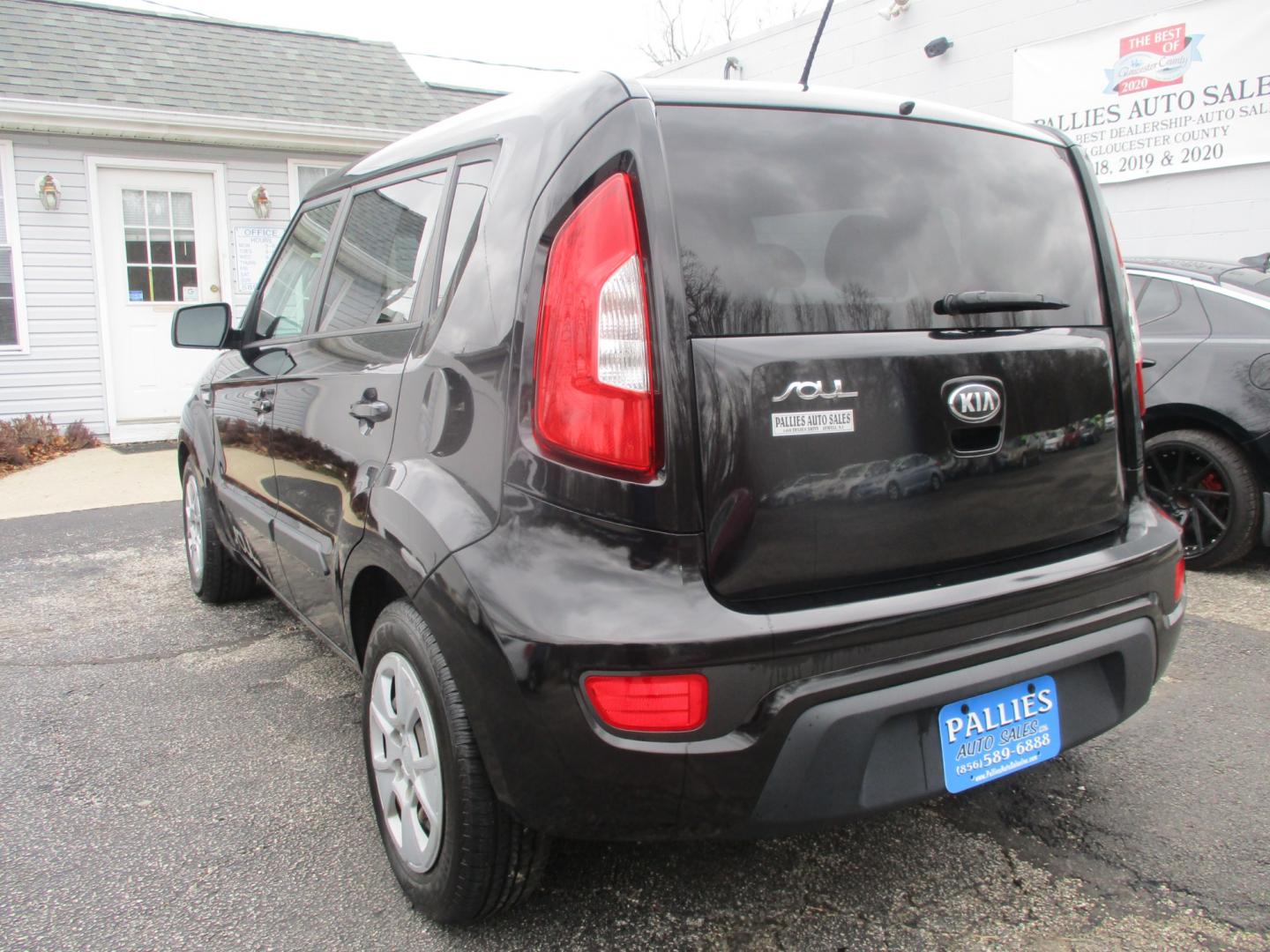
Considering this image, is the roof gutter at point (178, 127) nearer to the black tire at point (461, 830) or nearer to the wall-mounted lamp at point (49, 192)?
the wall-mounted lamp at point (49, 192)

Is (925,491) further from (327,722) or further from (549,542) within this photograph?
(327,722)

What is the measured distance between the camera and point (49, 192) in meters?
8.91

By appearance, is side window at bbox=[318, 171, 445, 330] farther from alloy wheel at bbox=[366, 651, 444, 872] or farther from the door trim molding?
the door trim molding

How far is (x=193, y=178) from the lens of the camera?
9648mm

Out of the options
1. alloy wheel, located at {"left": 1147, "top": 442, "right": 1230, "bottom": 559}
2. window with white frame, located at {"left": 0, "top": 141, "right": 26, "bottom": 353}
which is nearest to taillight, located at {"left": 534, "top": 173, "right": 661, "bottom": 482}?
alloy wheel, located at {"left": 1147, "top": 442, "right": 1230, "bottom": 559}

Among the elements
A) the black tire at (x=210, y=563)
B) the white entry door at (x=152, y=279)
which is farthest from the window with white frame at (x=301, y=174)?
the black tire at (x=210, y=563)

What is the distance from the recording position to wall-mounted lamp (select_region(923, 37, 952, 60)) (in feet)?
28.4

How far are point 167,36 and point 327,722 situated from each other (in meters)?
10.2

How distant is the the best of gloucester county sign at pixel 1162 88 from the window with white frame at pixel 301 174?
6.99 metres

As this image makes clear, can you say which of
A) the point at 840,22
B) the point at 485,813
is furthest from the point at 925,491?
the point at 840,22

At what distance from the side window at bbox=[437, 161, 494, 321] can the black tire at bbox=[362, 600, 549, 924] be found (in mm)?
677

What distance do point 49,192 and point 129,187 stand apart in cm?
71

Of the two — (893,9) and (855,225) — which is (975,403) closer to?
(855,225)

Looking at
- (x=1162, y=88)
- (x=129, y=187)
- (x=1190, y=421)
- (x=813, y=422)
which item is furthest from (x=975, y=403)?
(x=129, y=187)
